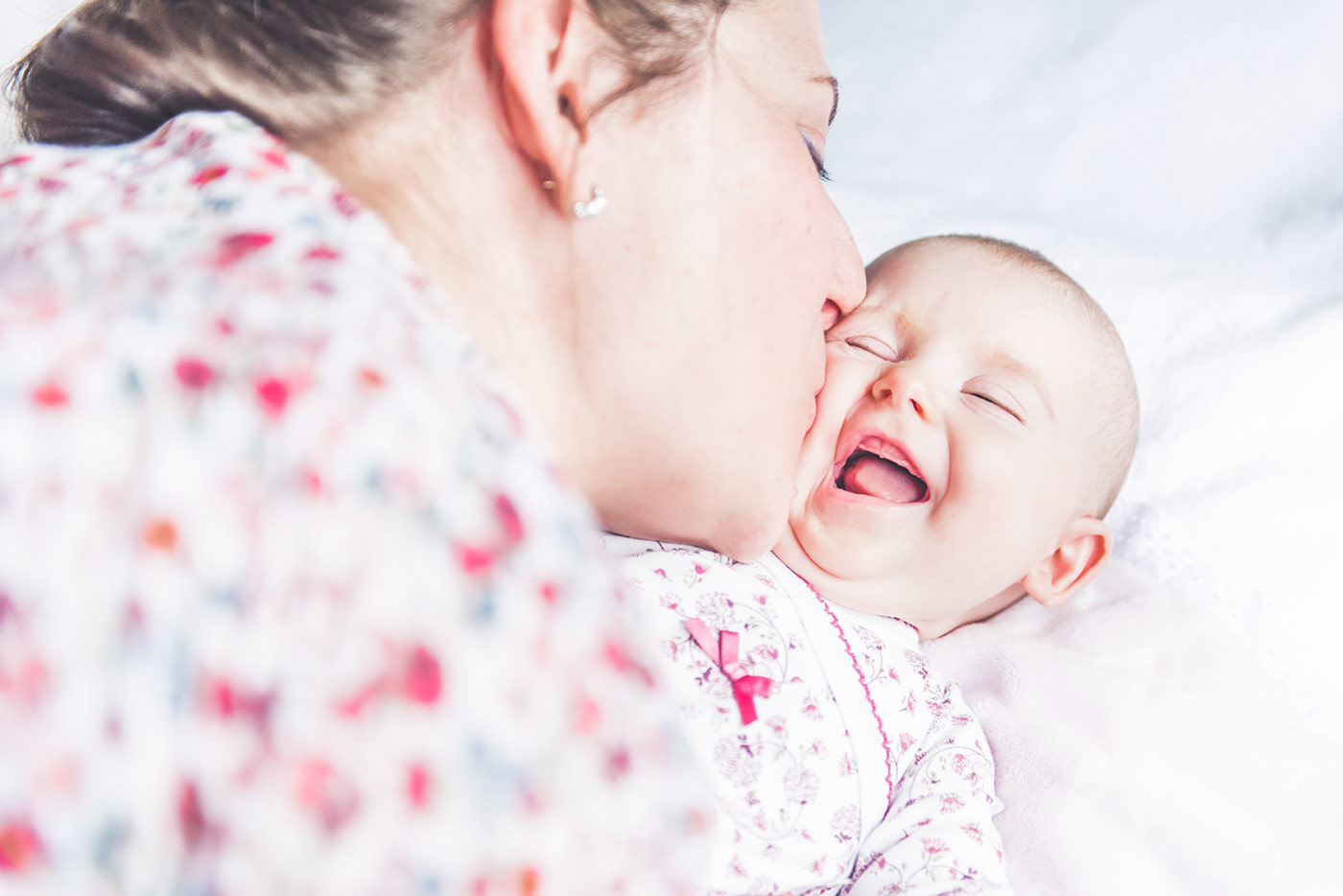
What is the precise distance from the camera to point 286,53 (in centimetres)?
73

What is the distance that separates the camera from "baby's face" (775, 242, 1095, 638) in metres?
1.17

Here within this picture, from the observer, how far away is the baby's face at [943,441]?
117 centimetres

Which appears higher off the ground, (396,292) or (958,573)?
(396,292)

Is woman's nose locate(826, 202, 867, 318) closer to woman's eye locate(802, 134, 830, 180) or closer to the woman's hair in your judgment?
woman's eye locate(802, 134, 830, 180)

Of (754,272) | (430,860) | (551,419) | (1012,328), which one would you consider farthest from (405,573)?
(1012,328)

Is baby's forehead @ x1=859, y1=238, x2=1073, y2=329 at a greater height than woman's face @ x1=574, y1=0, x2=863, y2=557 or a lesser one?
lesser

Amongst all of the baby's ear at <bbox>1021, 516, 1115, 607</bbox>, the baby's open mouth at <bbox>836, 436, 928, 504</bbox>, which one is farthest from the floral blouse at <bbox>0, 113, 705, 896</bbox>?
the baby's ear at <bbox>1021, 516, 1115, 607</bbox>

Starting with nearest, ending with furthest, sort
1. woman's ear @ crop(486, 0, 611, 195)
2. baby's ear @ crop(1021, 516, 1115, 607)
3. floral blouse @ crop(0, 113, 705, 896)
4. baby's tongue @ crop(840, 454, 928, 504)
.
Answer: floral blouse @ crop(0, 113, 705, 896)
woman's ear @ crop(486, 0, 611, 195)
baby's tongue @ crop(840, 454, 928, 504)
baby's ear @ crop(1021, 516, 1115, 607)

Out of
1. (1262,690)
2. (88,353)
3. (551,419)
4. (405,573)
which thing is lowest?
(1262,690)

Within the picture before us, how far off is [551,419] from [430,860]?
0.41 metres

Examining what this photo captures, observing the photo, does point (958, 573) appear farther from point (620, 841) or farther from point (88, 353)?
point (88, 353)

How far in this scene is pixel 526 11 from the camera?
70 cm

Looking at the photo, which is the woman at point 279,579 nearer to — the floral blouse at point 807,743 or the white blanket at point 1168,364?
the floral blouse at point 807,743

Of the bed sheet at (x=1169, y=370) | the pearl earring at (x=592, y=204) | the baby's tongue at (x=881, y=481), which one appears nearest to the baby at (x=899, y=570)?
the baby's tongue at (x=881, y=481)
